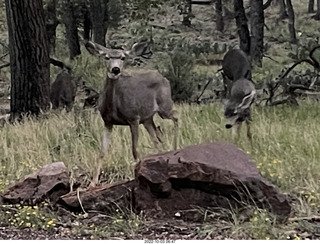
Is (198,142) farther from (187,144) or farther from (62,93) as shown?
(62,93)

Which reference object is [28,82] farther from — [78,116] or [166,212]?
[166,212]

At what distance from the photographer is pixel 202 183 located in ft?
18.9

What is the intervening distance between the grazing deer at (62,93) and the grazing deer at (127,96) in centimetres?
513

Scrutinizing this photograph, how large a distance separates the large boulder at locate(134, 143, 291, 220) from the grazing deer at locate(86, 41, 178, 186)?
0.51 m

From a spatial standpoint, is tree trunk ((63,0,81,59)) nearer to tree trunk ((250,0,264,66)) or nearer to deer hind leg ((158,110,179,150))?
tree trunk ((250,0,264,66))

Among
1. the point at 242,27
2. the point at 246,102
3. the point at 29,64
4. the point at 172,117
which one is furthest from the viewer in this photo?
the point at 242,27

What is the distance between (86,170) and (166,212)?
137 centimetres

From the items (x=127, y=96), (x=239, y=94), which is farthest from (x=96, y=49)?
(x=239, y=94)

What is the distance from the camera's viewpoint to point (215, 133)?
814cm

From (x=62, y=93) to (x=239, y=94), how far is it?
15.9 ft

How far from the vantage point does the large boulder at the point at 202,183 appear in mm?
5672

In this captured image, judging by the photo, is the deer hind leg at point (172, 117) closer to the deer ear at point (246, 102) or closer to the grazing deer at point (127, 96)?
the grazing deer at point (127, 96)

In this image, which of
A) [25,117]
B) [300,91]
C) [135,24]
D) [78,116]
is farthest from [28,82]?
[135,24]

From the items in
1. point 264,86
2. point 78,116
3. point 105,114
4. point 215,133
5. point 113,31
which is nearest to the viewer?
point 105,114
